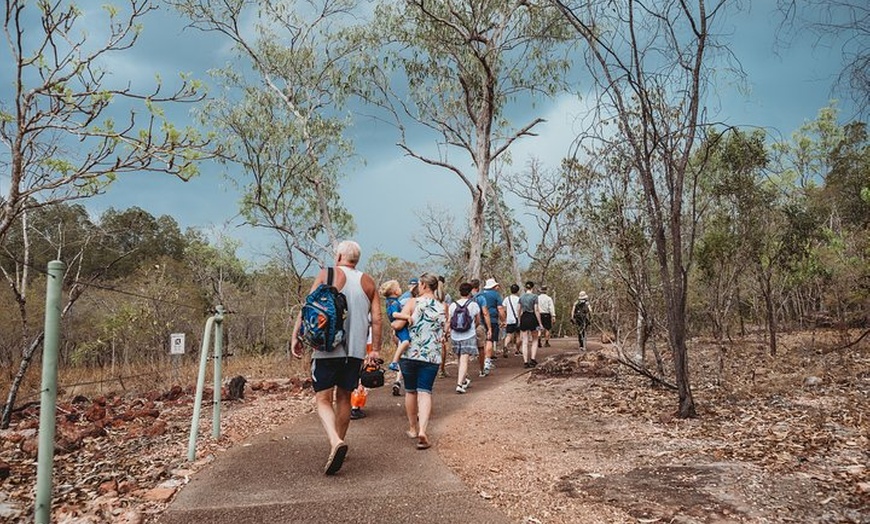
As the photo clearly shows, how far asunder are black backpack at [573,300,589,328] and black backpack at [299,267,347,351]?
11582 mm

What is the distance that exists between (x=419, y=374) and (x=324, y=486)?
1870 mm

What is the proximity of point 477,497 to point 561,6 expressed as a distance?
17.2 ft

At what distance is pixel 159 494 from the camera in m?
4.36

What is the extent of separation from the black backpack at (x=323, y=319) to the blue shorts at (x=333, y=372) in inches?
6.0

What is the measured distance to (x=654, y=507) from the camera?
13.3 ft

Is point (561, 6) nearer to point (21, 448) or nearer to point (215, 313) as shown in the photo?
point (215, 313)

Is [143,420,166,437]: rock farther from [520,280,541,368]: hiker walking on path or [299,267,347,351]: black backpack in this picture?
[520,280,541,368]: hiker walking on path

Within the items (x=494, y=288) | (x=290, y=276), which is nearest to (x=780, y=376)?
(x=494, y=288)

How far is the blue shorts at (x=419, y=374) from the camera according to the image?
6219 millimetres

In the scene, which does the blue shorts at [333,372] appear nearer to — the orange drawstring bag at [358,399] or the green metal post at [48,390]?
the green metal post at [48,390]

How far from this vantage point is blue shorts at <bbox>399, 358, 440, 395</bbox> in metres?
6.22

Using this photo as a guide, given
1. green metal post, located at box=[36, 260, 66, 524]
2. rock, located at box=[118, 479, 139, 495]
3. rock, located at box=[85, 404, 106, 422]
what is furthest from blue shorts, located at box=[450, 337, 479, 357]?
green metal post, located at box=[36, 260, 66, 524]

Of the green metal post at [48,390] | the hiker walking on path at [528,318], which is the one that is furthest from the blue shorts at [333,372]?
the hiker walking on path at [528,318]

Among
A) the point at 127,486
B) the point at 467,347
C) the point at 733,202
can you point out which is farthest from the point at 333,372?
the point at 733,202
